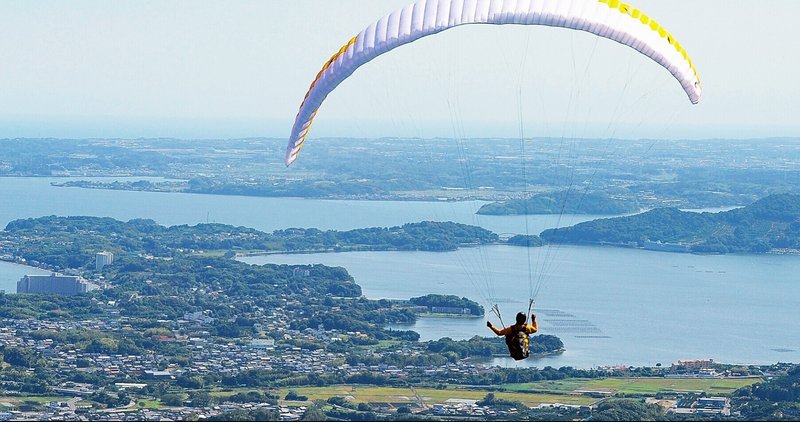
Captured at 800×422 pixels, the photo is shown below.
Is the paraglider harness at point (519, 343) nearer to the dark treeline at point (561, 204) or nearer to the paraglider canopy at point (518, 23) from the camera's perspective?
A: the paraglider canopy at point (518, 23)

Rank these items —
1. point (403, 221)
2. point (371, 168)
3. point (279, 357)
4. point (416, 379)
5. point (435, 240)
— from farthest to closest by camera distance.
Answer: point (371, 168) < point (403, 221) < point (435, 240) < point (279, 357) < point (416, 379)

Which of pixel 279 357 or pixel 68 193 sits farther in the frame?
pixel 68 193

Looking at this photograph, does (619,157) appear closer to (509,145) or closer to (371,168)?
(509,145)

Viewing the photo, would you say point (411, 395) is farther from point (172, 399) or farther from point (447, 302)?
point (447, 302)

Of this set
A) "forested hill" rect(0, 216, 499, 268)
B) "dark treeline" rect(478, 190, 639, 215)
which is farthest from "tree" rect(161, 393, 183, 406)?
"dark treeline" rect(478, 190, 639, 215)

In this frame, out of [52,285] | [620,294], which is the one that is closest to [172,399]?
[52,285]

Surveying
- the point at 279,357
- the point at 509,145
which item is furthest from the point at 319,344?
the point at 509,145
